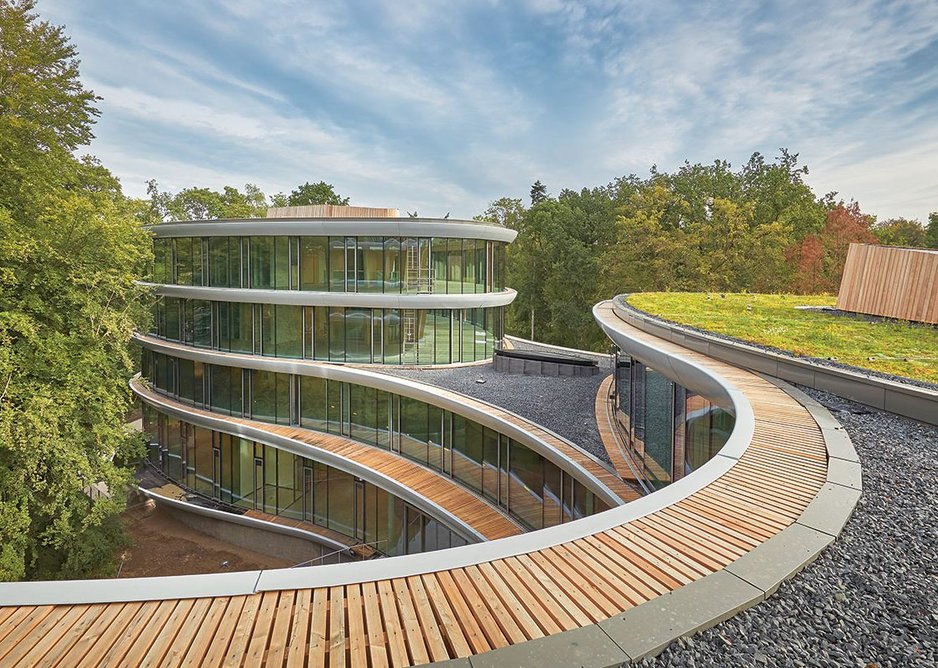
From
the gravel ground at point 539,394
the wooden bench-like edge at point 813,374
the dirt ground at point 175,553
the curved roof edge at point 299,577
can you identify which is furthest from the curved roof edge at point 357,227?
the curved roof edge at point 299,577

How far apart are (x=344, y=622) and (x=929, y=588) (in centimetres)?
456

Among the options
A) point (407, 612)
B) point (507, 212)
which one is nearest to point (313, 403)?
point (407, 612)

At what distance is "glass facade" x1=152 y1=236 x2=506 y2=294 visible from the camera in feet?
71.9

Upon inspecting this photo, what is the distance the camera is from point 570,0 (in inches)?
990

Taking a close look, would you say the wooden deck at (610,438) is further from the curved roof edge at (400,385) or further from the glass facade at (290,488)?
the glass facade at (290,488)

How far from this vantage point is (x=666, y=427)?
1127 cm

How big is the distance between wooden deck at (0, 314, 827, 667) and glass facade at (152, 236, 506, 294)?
1819 cm

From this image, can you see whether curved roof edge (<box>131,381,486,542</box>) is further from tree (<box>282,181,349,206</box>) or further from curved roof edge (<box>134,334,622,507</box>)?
tree (<box>282,181,349,206</box>)

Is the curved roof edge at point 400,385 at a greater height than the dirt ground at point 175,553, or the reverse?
the curved roof edge at point 400,385

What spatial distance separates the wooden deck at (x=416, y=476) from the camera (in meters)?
14.7

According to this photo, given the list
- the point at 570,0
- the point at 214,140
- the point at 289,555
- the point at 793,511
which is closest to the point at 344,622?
the point at 793,511

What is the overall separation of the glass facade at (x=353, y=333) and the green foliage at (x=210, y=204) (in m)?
37.4

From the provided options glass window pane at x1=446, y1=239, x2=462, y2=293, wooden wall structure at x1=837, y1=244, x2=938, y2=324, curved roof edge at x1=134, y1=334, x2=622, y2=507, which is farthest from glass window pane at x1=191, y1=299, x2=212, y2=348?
wooden wall structure at x1=837, y1=244, x2=938, y2=324

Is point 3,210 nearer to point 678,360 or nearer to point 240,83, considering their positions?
point 678,360
